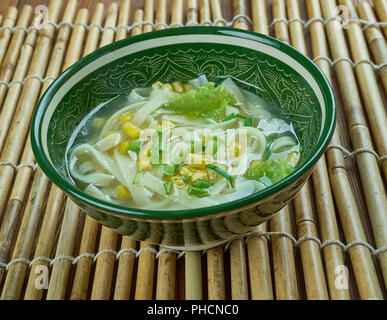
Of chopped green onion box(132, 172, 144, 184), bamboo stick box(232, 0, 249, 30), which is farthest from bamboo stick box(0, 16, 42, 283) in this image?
bamboo stick box(232, 0, 249, 30)

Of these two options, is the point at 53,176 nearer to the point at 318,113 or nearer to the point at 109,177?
the point at 109,177

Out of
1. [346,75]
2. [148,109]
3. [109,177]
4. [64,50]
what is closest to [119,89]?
[148,109]

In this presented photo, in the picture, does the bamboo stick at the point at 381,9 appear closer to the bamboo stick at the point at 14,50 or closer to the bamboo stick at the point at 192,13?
the bamboo stick at the point at 192,13

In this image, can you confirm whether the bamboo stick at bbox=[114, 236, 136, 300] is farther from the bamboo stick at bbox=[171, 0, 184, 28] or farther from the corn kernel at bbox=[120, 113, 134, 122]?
the bamboo stick at bbox=[171, 0, 184, 28]

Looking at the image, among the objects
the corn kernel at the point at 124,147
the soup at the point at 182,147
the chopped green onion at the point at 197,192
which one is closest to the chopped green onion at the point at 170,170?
the soup at the point at 182,147

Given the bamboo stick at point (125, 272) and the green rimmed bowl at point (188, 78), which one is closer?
the green rimmed bowl at point (188, 78)

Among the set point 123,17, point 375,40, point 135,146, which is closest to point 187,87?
point 135,146

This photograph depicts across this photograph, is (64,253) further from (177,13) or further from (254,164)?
(177,13)
